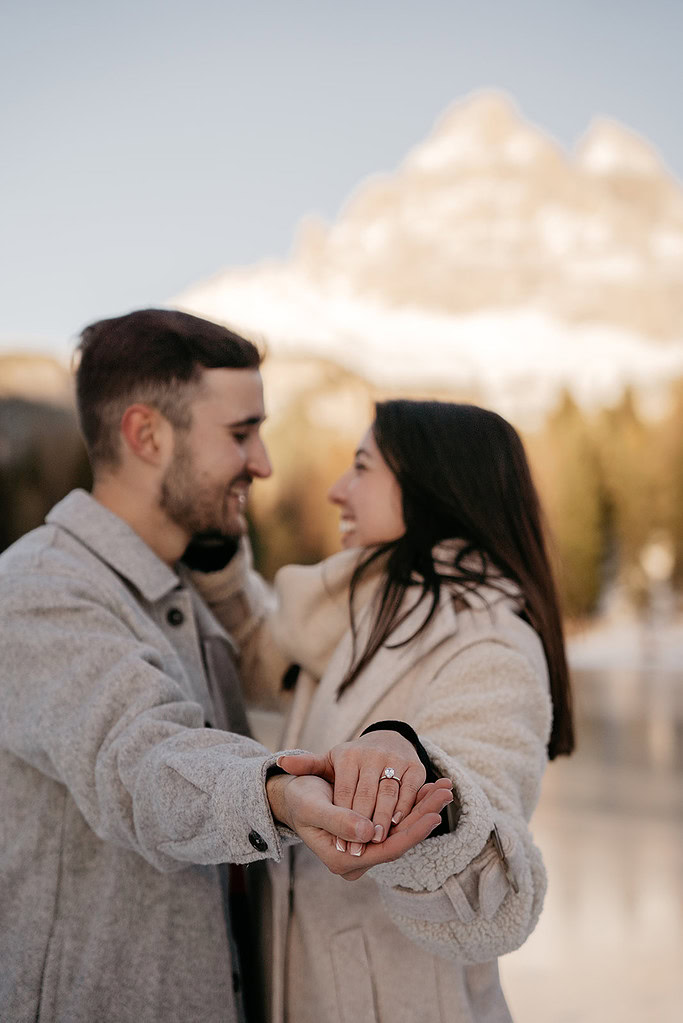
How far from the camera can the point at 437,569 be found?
1562mm

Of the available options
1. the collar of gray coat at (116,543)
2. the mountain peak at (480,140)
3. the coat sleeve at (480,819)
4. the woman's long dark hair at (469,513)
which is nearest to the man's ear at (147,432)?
the collar of gray coat at (116,543)

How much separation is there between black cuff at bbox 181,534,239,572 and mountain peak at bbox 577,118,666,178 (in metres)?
73.1

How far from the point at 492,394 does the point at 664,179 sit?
39.2 m

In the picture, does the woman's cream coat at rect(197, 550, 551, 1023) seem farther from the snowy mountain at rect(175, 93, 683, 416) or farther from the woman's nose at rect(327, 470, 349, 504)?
the snowy mountain at rect(175, 93, 683, 416)

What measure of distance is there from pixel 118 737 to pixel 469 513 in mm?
659

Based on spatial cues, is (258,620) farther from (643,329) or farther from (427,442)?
(643,329)

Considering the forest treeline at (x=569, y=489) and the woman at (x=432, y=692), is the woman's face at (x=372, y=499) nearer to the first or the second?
the woman at (x=432, y=692)

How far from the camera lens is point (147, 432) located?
5.56ft

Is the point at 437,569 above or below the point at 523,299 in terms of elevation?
below

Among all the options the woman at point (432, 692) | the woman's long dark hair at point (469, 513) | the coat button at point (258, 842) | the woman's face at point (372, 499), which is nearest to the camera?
the coat button at point (258, 842)

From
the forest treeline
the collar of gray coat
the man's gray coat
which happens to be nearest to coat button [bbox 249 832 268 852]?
the man's gray coat

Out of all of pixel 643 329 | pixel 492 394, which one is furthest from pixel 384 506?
pixel 643 329

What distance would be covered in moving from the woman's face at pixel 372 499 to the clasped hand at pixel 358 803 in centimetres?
70

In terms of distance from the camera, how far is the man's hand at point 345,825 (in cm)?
92
